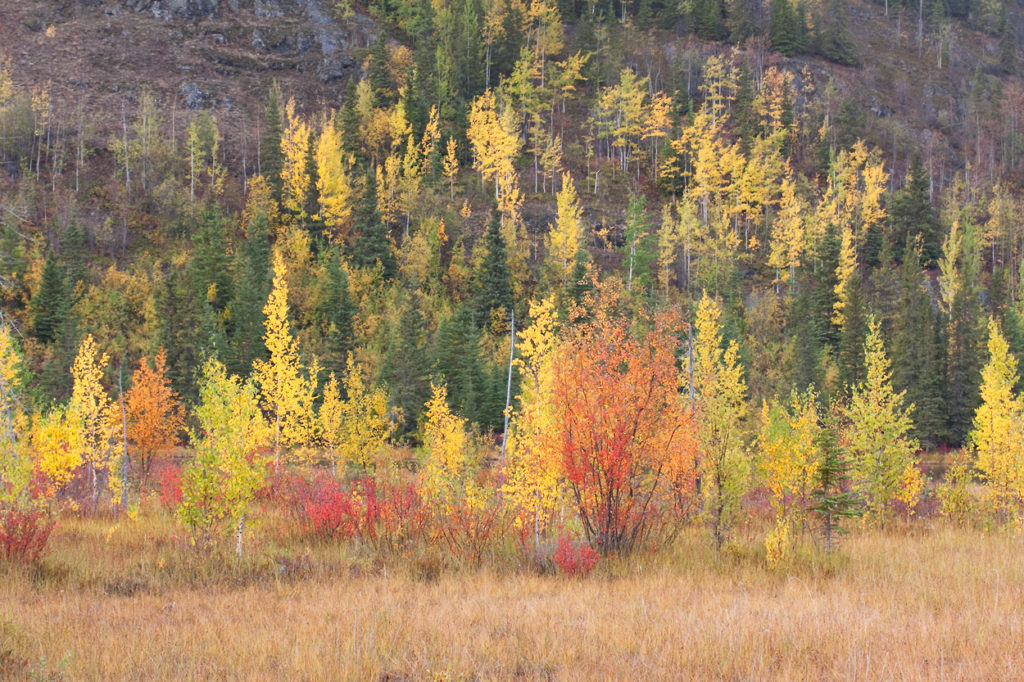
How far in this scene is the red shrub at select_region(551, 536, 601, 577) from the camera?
1024cm

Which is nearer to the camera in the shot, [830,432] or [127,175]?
[830,432]

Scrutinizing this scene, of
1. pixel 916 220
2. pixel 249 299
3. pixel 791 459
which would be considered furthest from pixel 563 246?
pixel 791 459

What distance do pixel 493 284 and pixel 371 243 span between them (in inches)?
479

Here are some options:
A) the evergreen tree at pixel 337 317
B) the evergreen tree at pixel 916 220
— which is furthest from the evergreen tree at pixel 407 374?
the evergreen tree at pixel 916 220

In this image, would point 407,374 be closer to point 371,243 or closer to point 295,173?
point 371,243

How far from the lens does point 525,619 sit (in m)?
7.54

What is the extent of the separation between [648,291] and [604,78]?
45.5 m

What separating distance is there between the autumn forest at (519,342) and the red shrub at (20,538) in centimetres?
7

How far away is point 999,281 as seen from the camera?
196ft

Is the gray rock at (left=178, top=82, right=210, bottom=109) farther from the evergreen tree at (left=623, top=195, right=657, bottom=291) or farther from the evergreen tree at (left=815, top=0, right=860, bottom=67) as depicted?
the evergreen tree at (left=815, top=0, right=860, bottom=67)

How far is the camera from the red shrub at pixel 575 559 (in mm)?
10242

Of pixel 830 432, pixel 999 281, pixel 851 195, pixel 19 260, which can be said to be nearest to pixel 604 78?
pixel 851 195

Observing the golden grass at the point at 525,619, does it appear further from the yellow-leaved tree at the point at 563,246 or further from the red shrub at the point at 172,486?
the yellow-leaved tree at the point at 563,246

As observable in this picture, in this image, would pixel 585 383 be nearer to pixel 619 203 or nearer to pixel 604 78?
pixel 619 203
